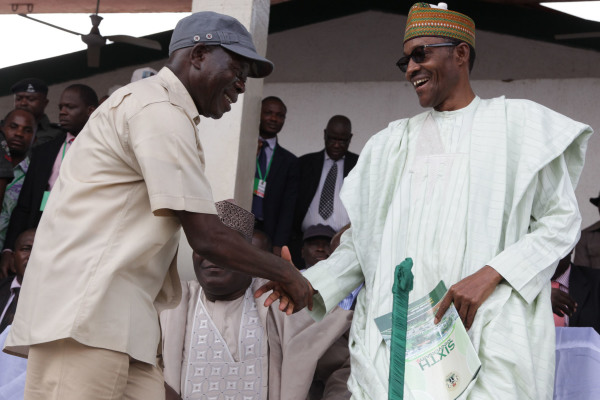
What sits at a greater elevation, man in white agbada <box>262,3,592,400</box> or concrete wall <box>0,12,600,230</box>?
concrete wall <box>0,12,600,230</box>

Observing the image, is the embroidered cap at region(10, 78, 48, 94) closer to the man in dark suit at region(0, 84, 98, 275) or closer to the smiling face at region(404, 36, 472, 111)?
the man in dark suit at region(0, 84, 98, 275)

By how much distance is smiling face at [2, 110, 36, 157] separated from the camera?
8023 mm

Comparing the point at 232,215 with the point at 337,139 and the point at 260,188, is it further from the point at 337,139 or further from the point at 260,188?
the point at 337,139

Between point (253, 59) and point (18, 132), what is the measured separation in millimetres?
4957

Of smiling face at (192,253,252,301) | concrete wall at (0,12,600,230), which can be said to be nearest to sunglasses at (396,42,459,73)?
smiling face at (192,253,252,301)

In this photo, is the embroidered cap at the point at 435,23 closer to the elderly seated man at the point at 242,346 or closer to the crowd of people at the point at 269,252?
the crowd of people at the point at 269,252

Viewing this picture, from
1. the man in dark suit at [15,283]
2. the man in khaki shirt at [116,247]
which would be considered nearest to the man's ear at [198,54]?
the man in khaki shirt at [116,247]

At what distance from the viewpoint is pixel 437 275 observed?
12.7 feet

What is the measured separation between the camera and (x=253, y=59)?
3568 millimetres

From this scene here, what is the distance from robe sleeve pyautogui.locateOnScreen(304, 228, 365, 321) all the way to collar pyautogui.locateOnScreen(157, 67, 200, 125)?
1.01 metres

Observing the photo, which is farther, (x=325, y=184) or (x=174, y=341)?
(x=325, y=184)

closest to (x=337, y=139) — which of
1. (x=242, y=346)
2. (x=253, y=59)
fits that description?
(x=242, y=346)

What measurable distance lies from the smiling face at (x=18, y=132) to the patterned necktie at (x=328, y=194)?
8.37 feet

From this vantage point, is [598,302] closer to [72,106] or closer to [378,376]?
[378,376]
